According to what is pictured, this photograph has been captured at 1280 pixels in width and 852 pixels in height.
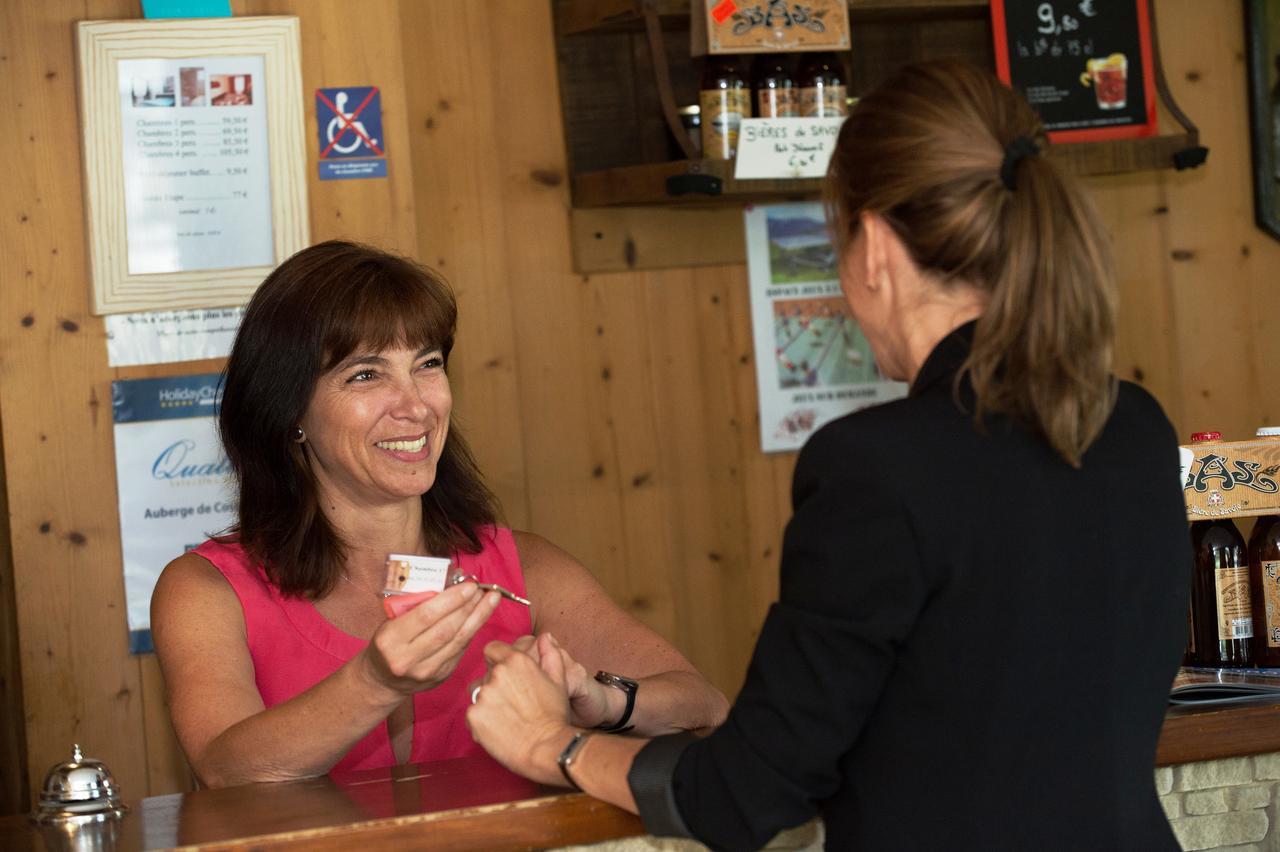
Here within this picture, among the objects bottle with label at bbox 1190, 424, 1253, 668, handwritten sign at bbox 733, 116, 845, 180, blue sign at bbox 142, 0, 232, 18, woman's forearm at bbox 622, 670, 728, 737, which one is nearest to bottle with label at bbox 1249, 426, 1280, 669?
bottle with label at bbox 1190, 424, 1253, 668

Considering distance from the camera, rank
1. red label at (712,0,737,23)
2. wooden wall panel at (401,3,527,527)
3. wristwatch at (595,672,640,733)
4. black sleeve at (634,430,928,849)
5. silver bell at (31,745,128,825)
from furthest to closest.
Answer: wooden wall panel at (401,3,527,527) < red label at (712,0,737,23) < wristwatch at (595,672,640,733) < silver bell at (31,745,128,825) < black sleeve at (634,430,928,849)

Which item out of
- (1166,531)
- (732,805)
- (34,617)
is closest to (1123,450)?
(1166,531)

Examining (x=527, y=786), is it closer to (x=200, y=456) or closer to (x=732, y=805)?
(x=732, y=805)

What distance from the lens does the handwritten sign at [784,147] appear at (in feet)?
10.00

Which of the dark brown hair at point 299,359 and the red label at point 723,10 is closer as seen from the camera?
the dark brown hair at point 299,359

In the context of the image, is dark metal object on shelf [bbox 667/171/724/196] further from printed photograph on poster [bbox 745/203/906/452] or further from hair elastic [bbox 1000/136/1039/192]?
hair elastic [bbox 1000/136/1039/192]

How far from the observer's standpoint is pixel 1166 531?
4.12ft

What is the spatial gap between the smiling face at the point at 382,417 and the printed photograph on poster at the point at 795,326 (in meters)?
1.50

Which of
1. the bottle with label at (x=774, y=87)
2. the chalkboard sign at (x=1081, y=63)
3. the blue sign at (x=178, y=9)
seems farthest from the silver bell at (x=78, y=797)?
the chalkboard sign at (x=1081, y=63)

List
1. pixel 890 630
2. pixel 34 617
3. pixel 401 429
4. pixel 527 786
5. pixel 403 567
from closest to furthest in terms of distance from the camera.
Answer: pixel 890 630 → pixel 527 786 → pixel 403 567 → pixel 401 429 → pixel 34 617

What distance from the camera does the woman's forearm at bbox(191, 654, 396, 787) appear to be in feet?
5.62

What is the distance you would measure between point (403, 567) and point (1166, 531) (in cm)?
85

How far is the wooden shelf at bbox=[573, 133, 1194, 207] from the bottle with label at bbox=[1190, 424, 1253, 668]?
0.96 metres

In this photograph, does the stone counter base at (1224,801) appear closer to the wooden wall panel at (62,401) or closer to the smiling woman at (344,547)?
the smiling woman at (344,547)
